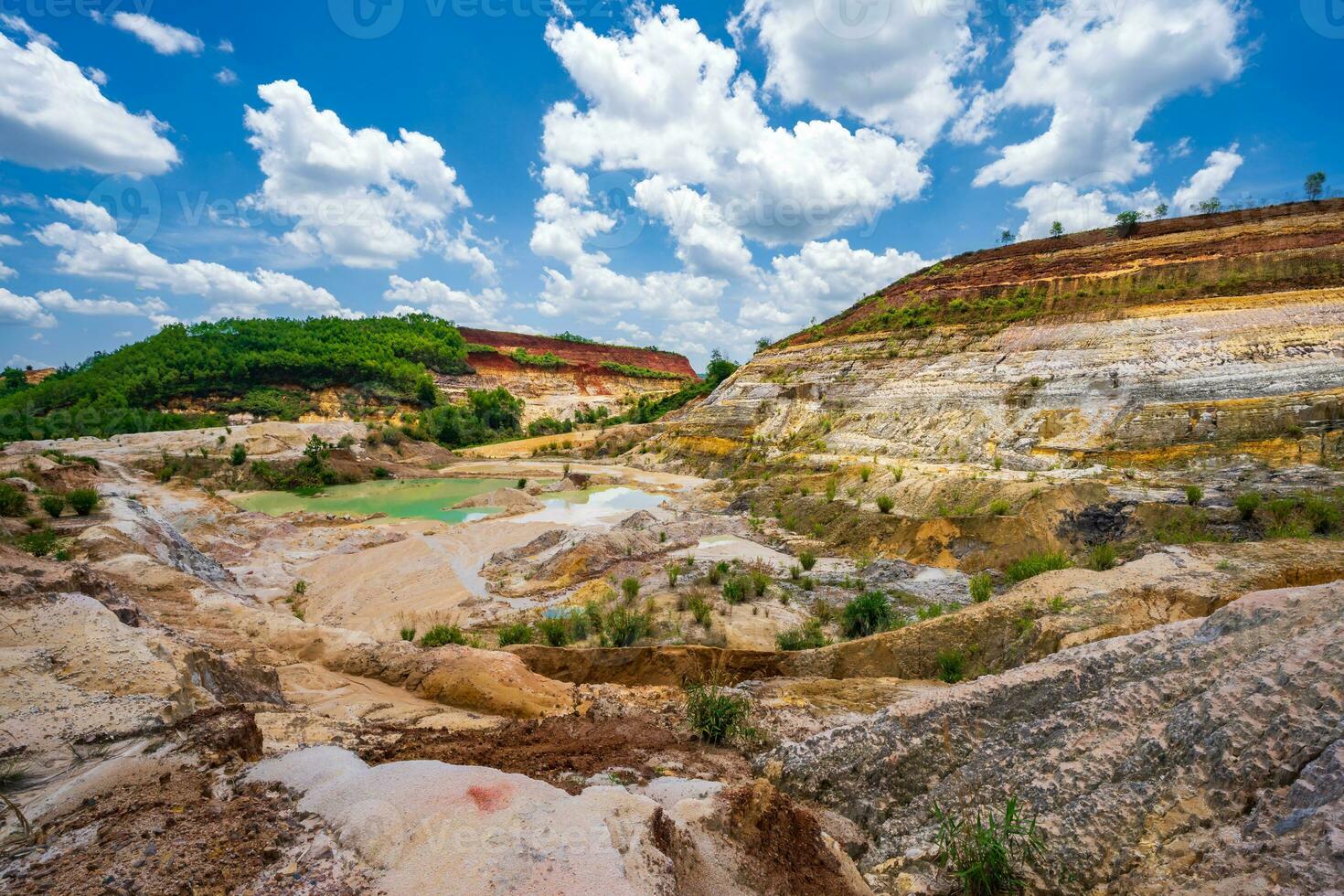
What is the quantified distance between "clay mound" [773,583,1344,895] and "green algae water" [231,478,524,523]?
2085 cm

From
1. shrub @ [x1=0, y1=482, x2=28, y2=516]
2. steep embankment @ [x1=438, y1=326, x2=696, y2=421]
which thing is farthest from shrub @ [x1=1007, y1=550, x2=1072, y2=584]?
steep embankment @ [x1=438, y1=326, x2=696, y2=421]

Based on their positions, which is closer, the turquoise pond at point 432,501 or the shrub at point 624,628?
the shrub at point 624,628

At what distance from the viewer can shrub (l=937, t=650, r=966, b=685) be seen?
7.65 meters

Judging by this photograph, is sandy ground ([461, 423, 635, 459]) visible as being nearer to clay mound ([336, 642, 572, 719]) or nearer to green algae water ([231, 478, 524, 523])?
green algae water ([231, 478, 524, 523])

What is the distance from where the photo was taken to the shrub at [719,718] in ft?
18.8

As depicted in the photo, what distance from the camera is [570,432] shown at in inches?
2111

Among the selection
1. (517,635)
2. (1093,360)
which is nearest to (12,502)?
(517,635)

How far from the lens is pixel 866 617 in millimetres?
10320

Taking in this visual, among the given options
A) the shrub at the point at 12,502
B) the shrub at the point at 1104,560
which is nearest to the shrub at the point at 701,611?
the shrub at the point at 1104,560

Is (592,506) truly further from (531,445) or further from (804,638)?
(531,445)

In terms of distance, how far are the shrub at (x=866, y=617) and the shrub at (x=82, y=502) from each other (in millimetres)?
18148

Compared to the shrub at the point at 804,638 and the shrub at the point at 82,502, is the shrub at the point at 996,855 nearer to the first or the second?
the shrub at the point at 804,638

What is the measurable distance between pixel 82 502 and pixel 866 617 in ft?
61.0

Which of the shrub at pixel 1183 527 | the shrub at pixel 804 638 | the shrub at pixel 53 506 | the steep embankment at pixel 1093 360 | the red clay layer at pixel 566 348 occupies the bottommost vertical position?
the shrub at pixel 804 638
